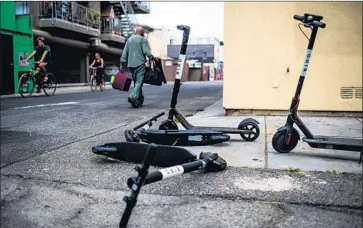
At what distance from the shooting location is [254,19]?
632 centimetres

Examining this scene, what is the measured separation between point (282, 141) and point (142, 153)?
1.35 meters

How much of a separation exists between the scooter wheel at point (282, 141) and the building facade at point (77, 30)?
44.9 feet

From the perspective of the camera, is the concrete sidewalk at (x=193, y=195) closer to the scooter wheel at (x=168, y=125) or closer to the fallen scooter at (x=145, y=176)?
the fallen scooter at (x=145, y=176)

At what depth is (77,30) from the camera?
24.7 meters

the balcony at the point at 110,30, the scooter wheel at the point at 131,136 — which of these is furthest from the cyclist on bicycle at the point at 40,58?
the balcony at the point at 110,30

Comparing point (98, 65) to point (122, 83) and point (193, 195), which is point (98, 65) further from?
point (193, 195)

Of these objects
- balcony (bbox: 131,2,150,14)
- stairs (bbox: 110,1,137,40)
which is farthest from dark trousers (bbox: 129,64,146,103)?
balcony (bbox: 131,2,150,14)

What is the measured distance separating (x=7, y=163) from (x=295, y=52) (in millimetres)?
4603

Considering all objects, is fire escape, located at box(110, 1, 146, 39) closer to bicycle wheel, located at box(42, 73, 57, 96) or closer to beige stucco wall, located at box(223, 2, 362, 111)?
bicycle wheel, located at box(42, 73, 57, 96)

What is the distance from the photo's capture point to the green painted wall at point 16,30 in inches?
549

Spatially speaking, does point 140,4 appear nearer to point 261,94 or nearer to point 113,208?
point 261,94

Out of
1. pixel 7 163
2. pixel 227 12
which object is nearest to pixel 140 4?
pixel 227 12

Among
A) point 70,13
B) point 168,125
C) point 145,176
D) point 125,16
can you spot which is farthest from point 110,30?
point 145,176

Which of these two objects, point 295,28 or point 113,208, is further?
point 295,28
